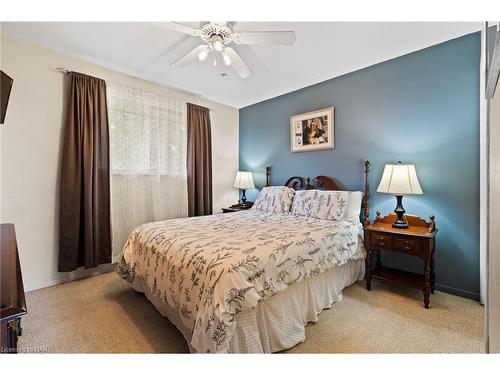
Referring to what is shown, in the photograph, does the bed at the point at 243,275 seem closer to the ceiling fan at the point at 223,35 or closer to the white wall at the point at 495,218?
the white wall at the point at 495,218

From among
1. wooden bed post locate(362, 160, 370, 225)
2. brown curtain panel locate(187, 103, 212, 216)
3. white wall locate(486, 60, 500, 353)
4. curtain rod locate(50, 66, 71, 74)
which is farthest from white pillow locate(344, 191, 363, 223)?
curtain rod locate(50, 66, 71, 74)

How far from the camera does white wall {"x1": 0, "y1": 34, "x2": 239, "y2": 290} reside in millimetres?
2270

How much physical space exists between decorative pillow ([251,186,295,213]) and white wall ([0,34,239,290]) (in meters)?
2.46

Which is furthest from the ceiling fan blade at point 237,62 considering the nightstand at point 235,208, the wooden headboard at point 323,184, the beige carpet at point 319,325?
the beige carpet at point 319,325

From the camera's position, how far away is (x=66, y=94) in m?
2.61

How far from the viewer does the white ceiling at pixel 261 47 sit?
6.81 ft

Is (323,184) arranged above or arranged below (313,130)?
below

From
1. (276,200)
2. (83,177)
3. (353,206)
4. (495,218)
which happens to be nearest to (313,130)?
(276,200)

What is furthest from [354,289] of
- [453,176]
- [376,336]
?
[453,176]

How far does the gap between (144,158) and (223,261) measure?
240cm

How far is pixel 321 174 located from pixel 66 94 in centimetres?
333

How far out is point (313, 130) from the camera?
11.1ft

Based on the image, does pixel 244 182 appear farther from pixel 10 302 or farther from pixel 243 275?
pixel 10 302

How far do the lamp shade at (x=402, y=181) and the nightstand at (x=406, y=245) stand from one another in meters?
0.36
